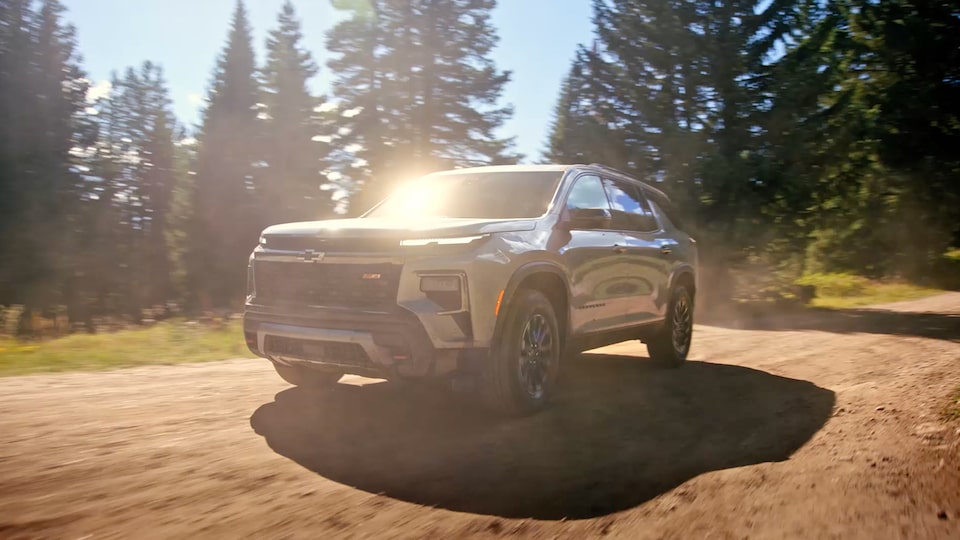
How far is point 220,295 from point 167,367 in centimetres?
3004

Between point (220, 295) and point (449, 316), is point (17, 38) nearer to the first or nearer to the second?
point (220, 295)

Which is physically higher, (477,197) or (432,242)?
(477,197)

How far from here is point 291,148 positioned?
35375 millimetres

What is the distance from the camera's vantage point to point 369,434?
4887 millimetres

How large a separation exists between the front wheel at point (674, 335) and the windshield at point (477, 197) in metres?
2.44

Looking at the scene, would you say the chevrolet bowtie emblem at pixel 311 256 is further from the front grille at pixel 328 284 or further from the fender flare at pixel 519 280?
the fender flare at pixel 519 280

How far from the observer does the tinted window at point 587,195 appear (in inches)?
253

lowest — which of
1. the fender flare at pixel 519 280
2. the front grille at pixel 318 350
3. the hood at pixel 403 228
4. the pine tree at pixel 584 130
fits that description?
the front grille at pixel 318 350

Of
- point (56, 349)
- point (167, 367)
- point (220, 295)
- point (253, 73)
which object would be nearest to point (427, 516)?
point (167, 367)

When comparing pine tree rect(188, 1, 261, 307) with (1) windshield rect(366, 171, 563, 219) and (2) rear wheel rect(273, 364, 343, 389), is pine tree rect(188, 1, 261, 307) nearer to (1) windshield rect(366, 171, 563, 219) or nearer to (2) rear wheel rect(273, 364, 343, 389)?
(1) windshield rect(366, 171, 563, 219)

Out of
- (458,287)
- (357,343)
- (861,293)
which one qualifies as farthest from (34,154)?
(861,293)

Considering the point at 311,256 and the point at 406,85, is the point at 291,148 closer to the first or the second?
the point at 406,85

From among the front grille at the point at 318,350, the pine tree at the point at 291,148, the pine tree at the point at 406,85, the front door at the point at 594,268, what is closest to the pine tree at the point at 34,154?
the pine tree at the point at 291,148

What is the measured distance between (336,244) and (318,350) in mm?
716
